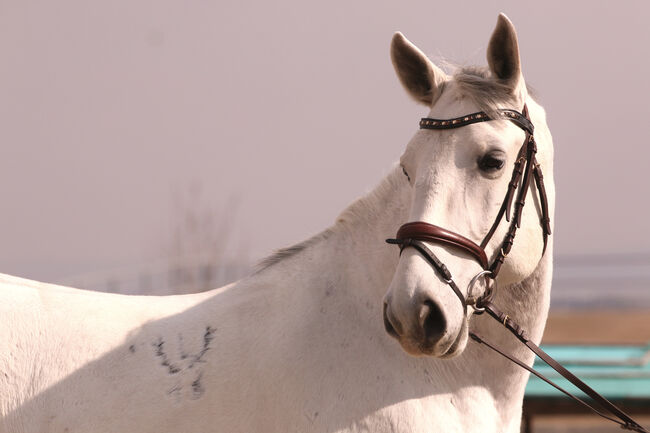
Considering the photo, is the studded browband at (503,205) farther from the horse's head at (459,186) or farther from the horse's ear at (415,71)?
the horse's ear at (415,71)

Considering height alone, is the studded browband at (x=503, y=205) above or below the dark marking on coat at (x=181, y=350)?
above

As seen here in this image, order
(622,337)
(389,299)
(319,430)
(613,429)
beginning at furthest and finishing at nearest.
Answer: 1. (622,337)
2. (613,429)
3. (319,430)
4. (389,299)

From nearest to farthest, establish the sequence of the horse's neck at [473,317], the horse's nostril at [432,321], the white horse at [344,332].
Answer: the horse's nostril at [432,321] → the white horse at [344,332] → the horse's neck at [473,317]

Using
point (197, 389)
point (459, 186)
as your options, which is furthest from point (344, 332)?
point (459, 186)

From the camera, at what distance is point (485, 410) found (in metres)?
3.35

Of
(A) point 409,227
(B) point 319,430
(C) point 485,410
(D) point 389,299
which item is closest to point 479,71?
(A) point 409,227

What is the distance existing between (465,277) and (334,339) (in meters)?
0.67

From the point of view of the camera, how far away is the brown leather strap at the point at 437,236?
10.0 feet

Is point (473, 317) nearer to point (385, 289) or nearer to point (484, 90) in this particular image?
point (385, 289)

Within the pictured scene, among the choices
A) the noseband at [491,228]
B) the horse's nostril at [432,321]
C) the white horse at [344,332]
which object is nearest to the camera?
the horse's nostril at [432,321]

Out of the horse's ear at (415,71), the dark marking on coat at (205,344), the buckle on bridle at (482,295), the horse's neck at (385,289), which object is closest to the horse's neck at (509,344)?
the horse's neck at (385,289)

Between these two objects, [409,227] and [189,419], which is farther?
[189,419]

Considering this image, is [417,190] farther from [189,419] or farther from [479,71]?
[189,419]

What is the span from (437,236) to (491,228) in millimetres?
299
